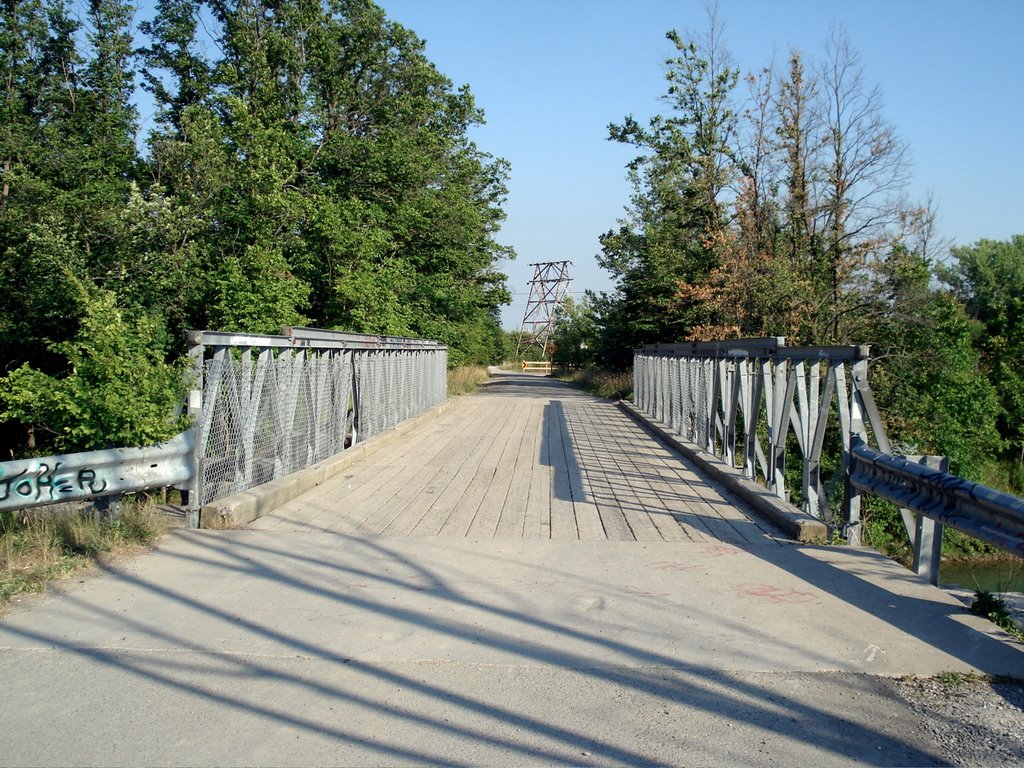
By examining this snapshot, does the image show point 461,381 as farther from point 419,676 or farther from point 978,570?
point 419,676

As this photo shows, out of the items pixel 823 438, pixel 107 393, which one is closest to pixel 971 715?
pixel 823 438

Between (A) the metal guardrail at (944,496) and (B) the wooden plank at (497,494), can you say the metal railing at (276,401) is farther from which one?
(A) the metal guardrail at (944,496)

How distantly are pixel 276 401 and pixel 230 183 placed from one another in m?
14.3

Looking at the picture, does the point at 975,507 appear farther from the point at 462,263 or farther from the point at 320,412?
the point at 462,263

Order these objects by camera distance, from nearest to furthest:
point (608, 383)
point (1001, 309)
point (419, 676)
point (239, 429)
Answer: point (419, 676)
point (239, 429)
point (608, 383)
point (1001, 309)

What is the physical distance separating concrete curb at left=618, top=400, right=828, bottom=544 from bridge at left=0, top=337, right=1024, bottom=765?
4.6 inches

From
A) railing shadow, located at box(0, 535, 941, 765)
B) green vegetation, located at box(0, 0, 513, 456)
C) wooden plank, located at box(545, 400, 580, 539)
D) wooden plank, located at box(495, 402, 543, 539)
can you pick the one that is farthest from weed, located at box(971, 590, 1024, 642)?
green vegetation, located at box(0, 0, 513, 456)

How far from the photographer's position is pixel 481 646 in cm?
440

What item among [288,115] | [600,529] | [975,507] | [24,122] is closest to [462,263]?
[288,115]

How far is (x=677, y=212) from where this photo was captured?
97.8 feet

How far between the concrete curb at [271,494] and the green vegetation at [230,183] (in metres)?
5.51

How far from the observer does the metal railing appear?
23.0ft

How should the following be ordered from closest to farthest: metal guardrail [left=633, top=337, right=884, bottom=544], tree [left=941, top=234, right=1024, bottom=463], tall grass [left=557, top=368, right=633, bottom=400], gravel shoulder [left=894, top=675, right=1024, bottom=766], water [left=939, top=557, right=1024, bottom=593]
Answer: gravel shoulder [left=894, top=675, right=1024, bottom=766] < metal guardrail [left=633, top=337, right=884, bottom=544] < water [left=939, top=557, right=1024, bottom=593] < tall grass [left=557, top=368, right=633, bottom=400] < tree [left=941, top=234, right=1024, bottom=463]

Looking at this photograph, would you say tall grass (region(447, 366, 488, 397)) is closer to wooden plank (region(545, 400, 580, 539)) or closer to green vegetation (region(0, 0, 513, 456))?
green vegetation (region(0, 0, 513, 456))
